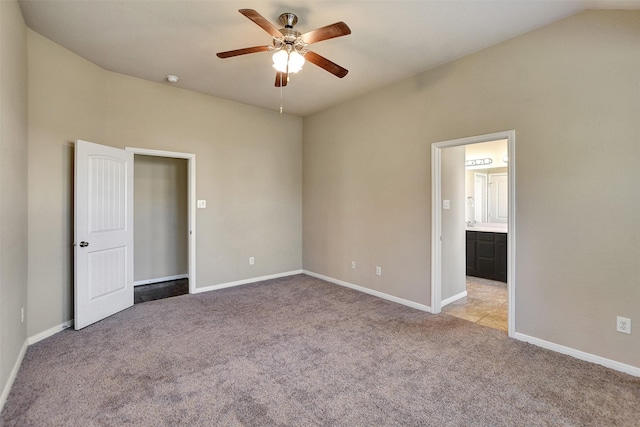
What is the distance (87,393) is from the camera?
81.5 inches

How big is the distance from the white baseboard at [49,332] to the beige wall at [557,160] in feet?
12.6

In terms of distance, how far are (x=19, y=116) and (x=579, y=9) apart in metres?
4.77

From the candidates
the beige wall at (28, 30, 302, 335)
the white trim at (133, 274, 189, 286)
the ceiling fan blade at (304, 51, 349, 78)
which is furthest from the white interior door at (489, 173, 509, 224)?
the white trim at (133, 274, 189, 286)

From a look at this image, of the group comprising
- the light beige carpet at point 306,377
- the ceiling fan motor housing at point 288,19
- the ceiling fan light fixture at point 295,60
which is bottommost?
the light beige carpet at point 306,377

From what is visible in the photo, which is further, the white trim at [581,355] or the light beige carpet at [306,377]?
the white trim at [581,355]

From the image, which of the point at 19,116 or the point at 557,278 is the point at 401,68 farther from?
the point at 19,116

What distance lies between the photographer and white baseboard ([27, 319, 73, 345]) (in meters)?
2.80

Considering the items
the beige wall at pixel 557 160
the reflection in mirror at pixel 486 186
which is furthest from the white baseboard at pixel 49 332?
the reflection in mirror at pixel 486 186

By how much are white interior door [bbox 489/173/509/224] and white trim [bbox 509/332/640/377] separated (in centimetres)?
368

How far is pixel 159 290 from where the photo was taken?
4688mm

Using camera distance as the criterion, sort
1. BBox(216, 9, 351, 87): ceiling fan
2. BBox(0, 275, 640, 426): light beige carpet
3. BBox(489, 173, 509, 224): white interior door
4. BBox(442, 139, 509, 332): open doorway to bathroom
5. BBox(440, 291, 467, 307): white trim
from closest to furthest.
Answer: BBox(0, 275, 640, 426): light beige carpet, BBox(216, 9, 351, 87): ceiling fan, BBox(442, 139, 509, 332): open doorway to bathroom, BBox(440, 291, 467, 307): white trim, BBox(489, 173, 509, 224): white interior door

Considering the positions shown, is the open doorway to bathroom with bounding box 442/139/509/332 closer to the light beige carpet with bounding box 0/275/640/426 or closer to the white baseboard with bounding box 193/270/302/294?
the light beige carpet with bounding box 0/275/640/426

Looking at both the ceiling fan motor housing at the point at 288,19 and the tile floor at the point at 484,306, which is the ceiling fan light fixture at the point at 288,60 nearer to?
the ceiling fan motor housing at the point at 288,19

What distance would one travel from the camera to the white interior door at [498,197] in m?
5.88
